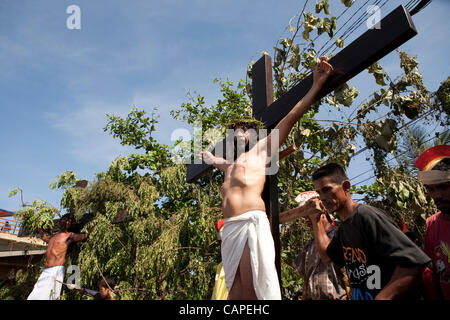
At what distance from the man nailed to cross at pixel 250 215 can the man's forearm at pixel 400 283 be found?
0.63m

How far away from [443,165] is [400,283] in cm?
79

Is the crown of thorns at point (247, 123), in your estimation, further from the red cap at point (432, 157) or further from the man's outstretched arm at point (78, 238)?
the man's outstretched arm at point (78, 238)

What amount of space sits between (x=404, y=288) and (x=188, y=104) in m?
7.55

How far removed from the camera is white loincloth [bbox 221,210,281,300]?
179cm

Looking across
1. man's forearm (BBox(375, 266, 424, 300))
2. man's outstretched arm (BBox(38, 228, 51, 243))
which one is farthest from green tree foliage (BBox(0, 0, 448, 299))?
man's forearm (BBox(375, 266, 424, 300))

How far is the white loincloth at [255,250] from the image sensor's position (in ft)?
5.89

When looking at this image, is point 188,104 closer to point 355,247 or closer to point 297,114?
point 297,114

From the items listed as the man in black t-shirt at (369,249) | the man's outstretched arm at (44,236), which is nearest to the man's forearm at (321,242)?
the man in black t-shirt at (369,249)

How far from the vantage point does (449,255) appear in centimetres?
165

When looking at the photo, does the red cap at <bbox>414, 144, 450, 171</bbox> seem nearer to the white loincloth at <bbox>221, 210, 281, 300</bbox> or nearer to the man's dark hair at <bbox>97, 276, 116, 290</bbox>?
the white loincloth at <bbox>221, 210, 281, 300</bbox>

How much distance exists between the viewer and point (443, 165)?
174 centimetres

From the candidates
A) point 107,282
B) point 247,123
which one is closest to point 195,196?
point 107,282

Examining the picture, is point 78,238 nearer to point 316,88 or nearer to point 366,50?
point 316,88

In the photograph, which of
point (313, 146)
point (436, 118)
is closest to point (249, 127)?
point (436, 118)
